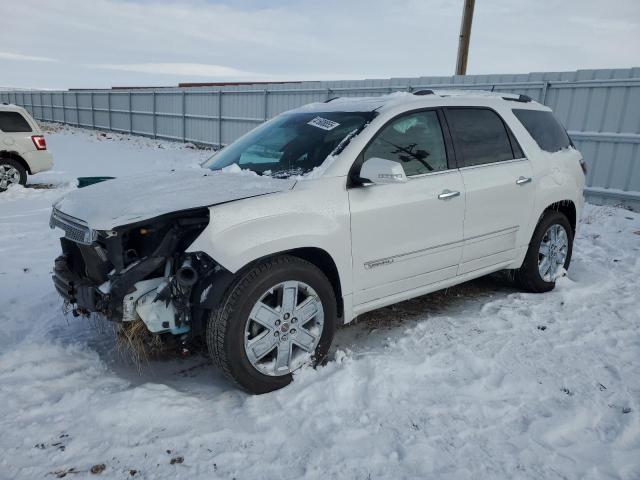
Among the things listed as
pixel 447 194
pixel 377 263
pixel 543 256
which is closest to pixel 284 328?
pixel 377 263

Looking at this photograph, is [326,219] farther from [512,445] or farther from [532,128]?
[532,128]

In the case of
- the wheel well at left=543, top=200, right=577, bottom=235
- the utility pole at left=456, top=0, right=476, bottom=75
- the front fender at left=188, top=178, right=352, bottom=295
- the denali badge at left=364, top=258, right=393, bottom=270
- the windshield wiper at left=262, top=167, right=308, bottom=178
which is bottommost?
the denali badge at left=364, top=258, right=393, bottom=270

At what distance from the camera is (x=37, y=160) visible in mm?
10375

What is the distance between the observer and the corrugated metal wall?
990cm

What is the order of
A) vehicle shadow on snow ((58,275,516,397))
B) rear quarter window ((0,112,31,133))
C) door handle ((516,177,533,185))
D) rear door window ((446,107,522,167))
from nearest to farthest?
vehicle shadow on snow ((58,275,516,397)) < rear door window ((446,107,522,167)) < door handle ((516,177,533,185)) < rear quarter window ((0,112,31,133))

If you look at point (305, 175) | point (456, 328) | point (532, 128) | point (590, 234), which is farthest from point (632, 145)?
point (305, 175)

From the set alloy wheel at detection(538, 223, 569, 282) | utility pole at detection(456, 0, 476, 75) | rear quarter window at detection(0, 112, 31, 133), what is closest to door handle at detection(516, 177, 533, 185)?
alloy wheel at detection(538, 223, 569, 282)

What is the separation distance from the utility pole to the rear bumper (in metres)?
10.4

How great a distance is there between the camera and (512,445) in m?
2.60

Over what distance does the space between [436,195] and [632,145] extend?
810 centimetres

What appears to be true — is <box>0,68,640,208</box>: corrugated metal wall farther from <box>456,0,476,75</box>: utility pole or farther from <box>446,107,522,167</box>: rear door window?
<box>446,107,522,167</box>: rear door window

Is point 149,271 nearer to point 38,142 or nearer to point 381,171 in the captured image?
point 381,171

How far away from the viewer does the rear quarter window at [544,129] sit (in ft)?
15.3

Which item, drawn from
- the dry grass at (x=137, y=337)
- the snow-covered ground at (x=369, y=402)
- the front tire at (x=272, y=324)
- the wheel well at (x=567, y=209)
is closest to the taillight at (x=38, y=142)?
the snow-covered ground at (x=369, y=402)
